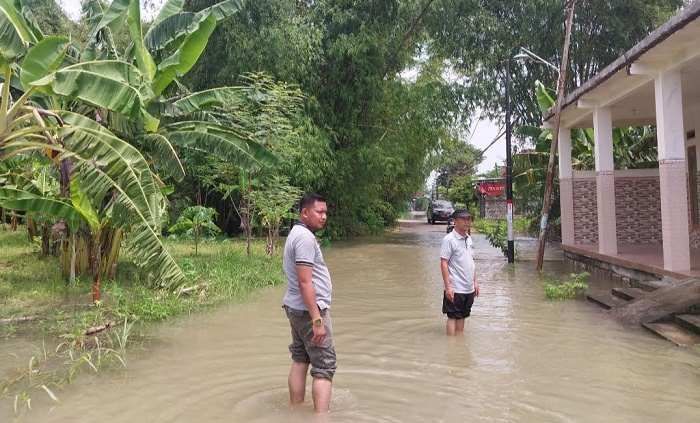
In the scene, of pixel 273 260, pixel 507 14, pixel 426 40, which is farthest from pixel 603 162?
pixel 426 40

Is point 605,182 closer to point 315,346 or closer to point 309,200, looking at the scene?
point 309,200

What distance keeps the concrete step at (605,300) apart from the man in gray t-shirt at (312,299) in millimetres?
5677

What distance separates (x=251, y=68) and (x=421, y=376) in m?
14.4

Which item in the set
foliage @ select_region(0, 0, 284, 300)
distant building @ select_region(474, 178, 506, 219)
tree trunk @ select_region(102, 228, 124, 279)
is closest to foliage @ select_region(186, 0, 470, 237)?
foliage @ select_region(0, 0, 284, 300)

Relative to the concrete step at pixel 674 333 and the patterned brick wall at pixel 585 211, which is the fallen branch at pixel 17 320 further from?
the patterned brick wall at pixel 585 211

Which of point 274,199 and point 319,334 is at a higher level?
point 274,199

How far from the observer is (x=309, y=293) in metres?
4.28

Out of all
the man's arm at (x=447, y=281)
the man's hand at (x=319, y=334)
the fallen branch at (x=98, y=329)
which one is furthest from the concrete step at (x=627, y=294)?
the fallen branch at (x=98, y=329)

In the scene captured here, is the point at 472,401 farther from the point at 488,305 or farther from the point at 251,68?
the point at 251,68

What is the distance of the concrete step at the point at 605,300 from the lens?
8733mm

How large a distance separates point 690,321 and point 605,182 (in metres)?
6.10

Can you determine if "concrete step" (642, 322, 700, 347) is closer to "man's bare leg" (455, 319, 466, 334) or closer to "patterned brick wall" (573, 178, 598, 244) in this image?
"man's bare leg" (455, 319, 466, 334)

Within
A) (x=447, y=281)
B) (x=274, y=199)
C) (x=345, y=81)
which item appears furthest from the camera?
(x=345, y=81)

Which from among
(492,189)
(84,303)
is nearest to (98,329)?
(84,303)
